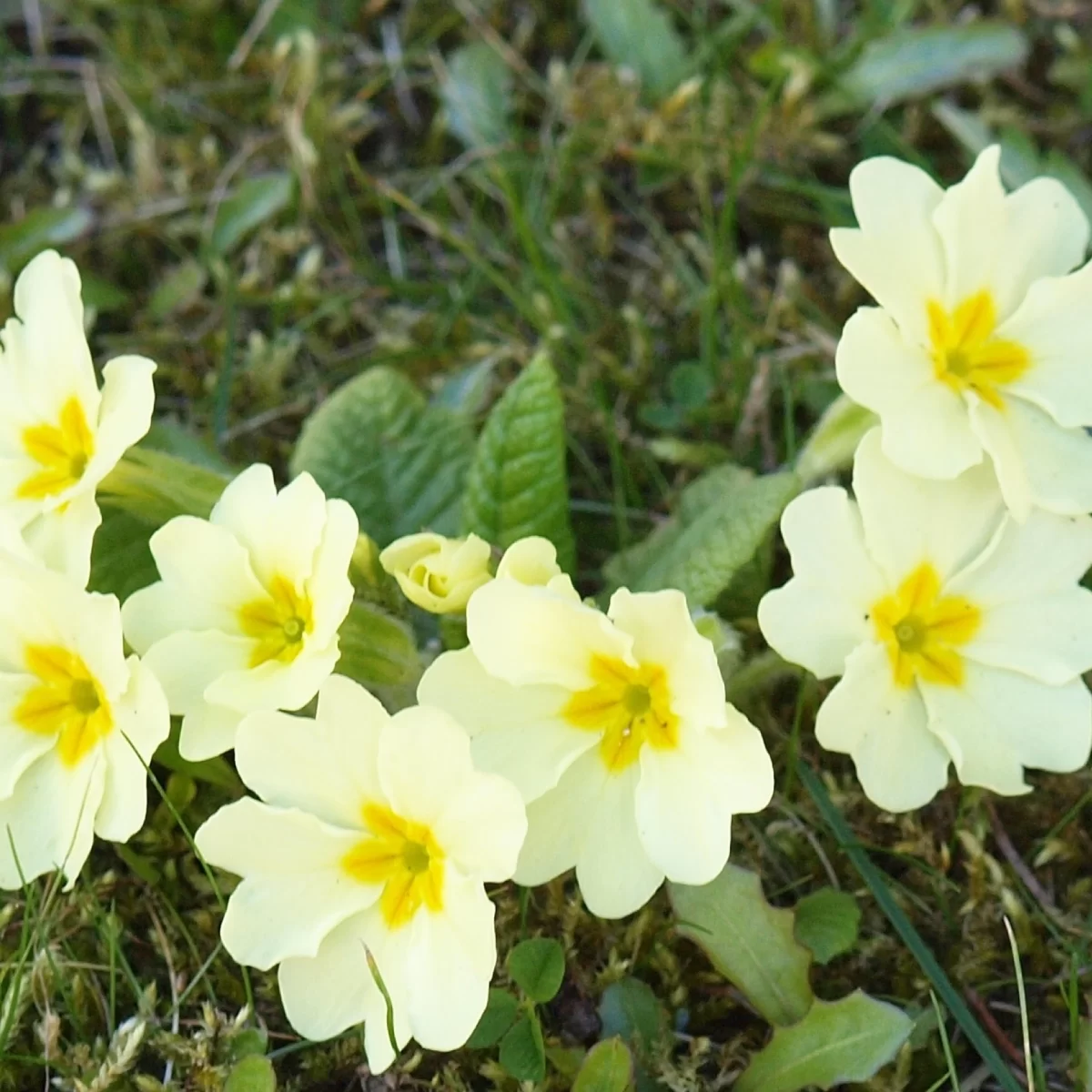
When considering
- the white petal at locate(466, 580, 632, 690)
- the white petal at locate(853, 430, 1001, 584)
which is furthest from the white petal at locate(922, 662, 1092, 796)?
the white petal at locate(466, 580, 632, 690)

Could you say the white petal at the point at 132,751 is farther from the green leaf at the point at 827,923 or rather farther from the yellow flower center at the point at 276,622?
the green leaf at the point at 827,923

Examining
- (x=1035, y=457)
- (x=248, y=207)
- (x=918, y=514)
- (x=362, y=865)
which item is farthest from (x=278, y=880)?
(x=248, y=207)

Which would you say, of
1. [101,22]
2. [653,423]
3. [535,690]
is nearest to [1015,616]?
[535,690]

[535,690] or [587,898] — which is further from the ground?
[535,690]

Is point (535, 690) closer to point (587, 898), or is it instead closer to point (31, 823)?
point (587, 898)

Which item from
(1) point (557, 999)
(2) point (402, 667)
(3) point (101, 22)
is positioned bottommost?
(1) point (557, 999)
